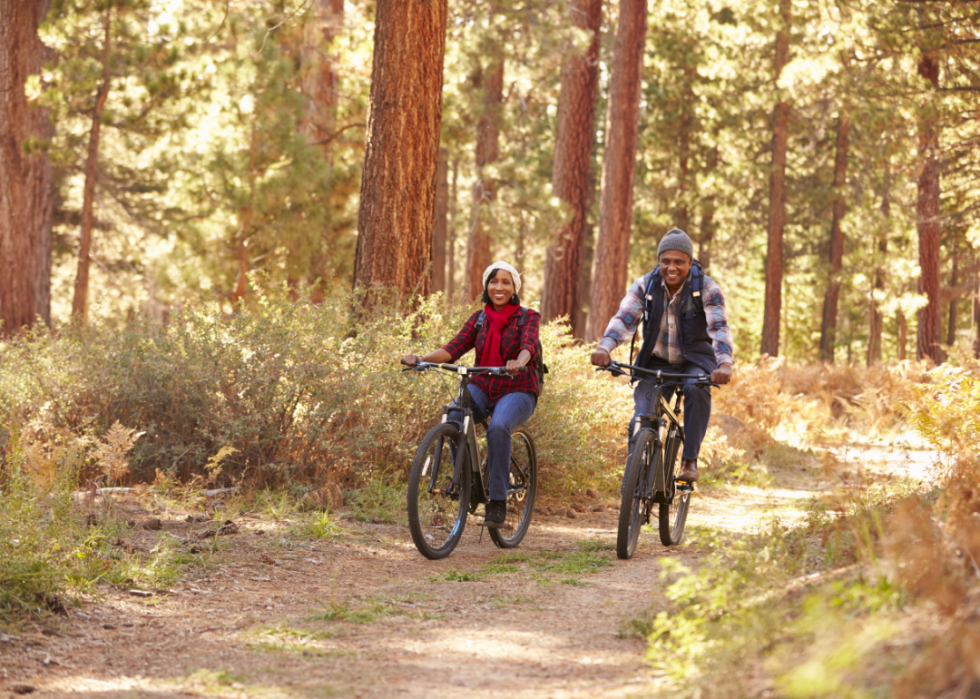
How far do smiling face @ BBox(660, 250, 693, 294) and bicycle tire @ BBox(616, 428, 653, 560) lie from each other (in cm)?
111

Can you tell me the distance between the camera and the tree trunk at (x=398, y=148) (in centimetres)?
980

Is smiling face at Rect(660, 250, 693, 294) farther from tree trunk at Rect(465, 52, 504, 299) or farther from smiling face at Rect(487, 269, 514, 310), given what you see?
tree trunk at Rect(465, 52, 504, 299)

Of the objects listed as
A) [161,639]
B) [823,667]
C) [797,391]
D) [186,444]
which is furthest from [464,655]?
[797,391]

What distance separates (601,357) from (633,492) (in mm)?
891

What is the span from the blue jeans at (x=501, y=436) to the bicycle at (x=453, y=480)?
0.09 m

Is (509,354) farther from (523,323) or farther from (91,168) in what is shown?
(91,168)

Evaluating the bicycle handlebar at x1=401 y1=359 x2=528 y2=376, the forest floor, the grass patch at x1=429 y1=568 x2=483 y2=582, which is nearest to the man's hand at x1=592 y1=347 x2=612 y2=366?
the bicycle handlebar at x1=401 y1=359 x2=528 y2=376

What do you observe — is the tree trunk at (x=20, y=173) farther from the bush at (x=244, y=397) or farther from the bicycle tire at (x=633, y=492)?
the bicycle tire at (x=633, y=492)

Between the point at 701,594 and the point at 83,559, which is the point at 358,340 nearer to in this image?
the point at 83,559

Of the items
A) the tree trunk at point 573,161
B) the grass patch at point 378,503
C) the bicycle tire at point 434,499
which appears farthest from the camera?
the tree trunk at point 573,161

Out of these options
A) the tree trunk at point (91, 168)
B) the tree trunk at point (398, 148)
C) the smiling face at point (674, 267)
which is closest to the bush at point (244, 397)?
the tree trunk at point (398, 148)

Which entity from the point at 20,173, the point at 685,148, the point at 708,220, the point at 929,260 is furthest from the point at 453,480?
the point at 708,220

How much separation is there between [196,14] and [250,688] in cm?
1915

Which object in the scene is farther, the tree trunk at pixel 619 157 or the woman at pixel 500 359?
the tree trunk at pixel 619 157
